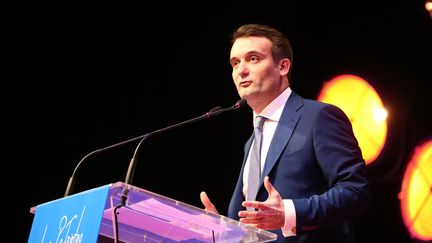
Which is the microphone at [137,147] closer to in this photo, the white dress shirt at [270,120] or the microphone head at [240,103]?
the microphone head at [240,103]

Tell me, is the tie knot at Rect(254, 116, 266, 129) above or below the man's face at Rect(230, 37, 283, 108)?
below

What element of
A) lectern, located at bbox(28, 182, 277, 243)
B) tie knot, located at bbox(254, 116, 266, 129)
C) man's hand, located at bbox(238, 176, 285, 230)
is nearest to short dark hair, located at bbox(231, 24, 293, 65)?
tie knot, located at bbox(254, 116, 266, 129)

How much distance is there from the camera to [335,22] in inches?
211

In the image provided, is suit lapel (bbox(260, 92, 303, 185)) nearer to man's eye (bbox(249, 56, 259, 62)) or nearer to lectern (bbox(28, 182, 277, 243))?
man's eye (bbox(249, 56, 259, 62))

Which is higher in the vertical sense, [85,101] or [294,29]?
[294,29]

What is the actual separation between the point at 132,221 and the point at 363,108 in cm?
379

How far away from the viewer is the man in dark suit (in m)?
2.27

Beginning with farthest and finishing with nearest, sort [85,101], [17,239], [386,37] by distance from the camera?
[386,37] → [85,101] → [17,239]

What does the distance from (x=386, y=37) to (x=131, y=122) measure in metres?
2.19

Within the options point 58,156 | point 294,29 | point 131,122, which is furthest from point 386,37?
point 58,156

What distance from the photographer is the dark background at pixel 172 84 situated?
185 inches

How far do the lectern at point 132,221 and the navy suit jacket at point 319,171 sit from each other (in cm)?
33

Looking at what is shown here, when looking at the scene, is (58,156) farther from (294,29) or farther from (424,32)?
(424,32)

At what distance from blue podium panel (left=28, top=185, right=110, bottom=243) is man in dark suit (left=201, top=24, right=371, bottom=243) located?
1.57ft
